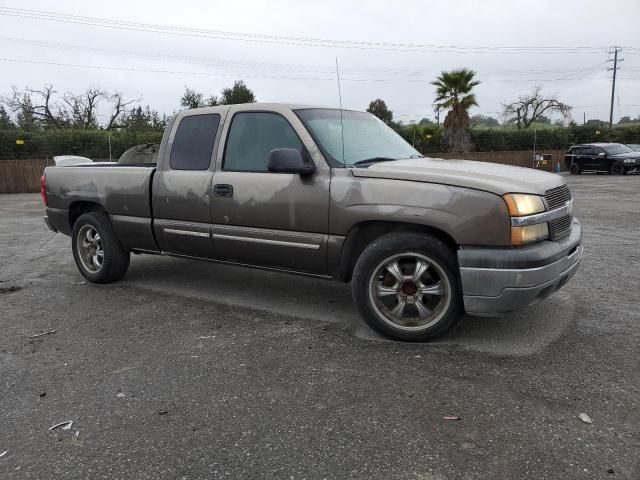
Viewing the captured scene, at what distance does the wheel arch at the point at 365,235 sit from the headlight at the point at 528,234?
469mm

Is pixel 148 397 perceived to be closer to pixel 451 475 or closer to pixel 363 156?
pixel 451 475

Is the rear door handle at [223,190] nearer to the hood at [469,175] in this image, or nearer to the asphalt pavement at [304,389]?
the asphalt pavement at [304,389]

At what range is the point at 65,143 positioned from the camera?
83.7 feet

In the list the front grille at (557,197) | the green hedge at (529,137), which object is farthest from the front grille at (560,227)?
the green hedge at (529,137)

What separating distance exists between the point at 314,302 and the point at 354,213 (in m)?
1.33

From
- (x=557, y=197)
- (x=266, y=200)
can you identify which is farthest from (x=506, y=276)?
(x=266, y=200)

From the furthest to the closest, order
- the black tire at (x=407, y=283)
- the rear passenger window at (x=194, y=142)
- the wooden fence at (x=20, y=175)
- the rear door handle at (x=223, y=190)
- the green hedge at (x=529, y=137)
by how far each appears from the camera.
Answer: the green hedge at (x=529, y=137) → the wooden fence at (x=20, y=175) → the rear passenger window at (x=194, y=142) → the rear door handle at (x=223, y=190) → the black tire at (x=407, y=283)

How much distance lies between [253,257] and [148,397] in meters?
1.76

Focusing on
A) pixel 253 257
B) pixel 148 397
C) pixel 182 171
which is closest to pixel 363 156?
pixel 253 257

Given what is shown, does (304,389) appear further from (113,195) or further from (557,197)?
(113,195)

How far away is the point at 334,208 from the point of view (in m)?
4.22

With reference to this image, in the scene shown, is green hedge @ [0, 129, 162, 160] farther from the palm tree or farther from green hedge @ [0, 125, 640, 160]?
the palm tree

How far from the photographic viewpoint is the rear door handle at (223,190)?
4.79m

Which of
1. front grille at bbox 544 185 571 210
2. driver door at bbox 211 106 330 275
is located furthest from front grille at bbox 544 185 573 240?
driver door at bbox 211 106 330 275
